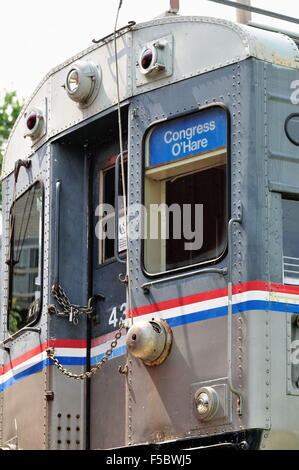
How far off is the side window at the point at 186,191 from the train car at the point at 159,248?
13 millimetres

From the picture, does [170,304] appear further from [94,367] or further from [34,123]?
[34,123]

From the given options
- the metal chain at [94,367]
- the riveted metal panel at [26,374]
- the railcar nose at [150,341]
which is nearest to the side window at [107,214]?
the riveted metal panel at [26,374]

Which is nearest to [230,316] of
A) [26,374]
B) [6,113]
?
[26,374]

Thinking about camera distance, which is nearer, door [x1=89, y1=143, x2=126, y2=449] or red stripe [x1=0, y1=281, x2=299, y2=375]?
red stripe [x1=0, y1=281, x2=299, y2=375]

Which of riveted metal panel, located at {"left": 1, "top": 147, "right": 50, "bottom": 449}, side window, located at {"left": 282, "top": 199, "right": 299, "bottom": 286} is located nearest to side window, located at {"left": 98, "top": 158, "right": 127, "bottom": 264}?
riveted metal panel, located at {"left": 1, "top": 147, "right": 50, "bottom": 449}

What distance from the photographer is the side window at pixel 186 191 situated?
27.1 feet

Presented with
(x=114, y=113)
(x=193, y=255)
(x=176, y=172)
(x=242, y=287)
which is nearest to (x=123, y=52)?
(x=114, y=113)

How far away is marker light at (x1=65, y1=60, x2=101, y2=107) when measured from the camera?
9500mm

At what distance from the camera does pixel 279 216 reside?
7.98 meters

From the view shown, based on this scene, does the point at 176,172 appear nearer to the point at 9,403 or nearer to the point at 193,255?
the point at 193,255

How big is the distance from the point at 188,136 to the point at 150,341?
5.15ft

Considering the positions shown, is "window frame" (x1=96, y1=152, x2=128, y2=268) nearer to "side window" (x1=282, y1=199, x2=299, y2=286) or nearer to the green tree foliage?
"side window" (x1=282, y1=199, x2=299, y2=286)

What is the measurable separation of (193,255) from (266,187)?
0.82 metres

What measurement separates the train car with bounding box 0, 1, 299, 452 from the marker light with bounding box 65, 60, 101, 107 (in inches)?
0.5
